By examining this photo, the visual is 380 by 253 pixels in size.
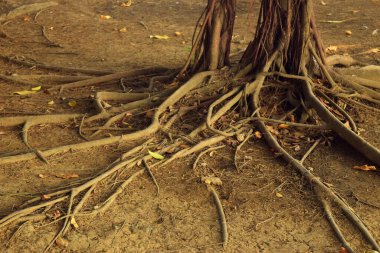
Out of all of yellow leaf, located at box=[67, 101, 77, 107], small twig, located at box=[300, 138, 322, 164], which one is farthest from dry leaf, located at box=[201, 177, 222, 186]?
yellow leaf, located at box=[67, 101, 77, 107]

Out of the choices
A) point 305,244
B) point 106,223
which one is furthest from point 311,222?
point 106,223

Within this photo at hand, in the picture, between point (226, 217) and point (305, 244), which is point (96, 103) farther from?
point (305, 244)

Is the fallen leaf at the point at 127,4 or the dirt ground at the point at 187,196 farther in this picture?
the fallen leaf at the point at 127,4

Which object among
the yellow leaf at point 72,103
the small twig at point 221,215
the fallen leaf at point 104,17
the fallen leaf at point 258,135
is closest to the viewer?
the small twig at point 221,215

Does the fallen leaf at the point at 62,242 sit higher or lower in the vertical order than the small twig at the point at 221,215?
higher

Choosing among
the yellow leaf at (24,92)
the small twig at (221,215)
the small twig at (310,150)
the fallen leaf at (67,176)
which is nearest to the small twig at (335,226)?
the small twig at (310,150)

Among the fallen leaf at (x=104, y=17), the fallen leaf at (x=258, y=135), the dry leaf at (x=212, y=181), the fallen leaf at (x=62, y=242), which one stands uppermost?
the fallen leaf at (x=62, y=242)

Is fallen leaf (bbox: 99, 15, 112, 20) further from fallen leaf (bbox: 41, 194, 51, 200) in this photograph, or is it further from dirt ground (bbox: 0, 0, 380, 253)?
fallen leaf (bbox: 41, 194, 51, 200)

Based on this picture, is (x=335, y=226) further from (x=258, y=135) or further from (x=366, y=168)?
(x=258, y=135)

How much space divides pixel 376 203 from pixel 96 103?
8.46 ft

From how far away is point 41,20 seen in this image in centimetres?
957

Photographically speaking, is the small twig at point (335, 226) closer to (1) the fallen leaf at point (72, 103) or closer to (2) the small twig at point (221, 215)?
(2) the small twig at point (221, 215)

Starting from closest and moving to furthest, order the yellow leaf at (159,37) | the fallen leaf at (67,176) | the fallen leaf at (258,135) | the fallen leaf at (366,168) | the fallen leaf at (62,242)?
the fallen leaf at (62,242) → the fallen leaf at (67,176) → the fallen leaf at (366,168) → the fallen leaf at (258,135) → the yellow leaf at (159,37)

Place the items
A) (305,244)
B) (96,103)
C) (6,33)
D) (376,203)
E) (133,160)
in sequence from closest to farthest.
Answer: (305,244), (376,203), (133,160), (96,103), (6,33)
